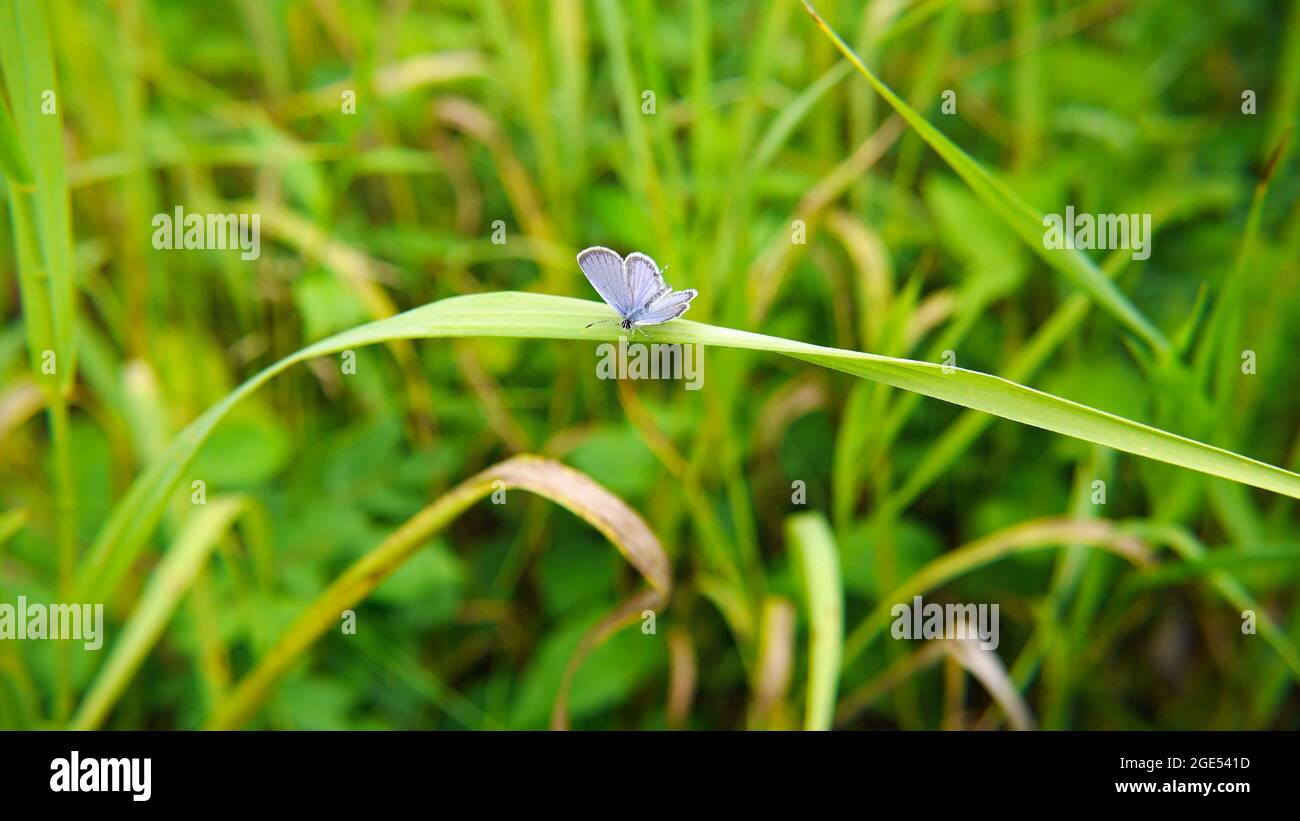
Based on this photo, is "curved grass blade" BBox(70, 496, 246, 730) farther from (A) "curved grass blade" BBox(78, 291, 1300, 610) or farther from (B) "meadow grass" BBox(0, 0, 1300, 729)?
(A) "curved grass blade" BBox(78, 291, 1300, 610)

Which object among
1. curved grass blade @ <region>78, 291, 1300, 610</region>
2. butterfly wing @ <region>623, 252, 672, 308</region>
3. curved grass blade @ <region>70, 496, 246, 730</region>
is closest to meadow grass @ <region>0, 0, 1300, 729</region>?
curved grass blade @ <region>70, 496, 246, 730</region>

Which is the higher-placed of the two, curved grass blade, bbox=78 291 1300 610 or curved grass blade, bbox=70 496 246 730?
curved grass blade, bbox=78 291 1300 610

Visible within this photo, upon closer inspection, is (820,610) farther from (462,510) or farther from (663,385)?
(663,385)

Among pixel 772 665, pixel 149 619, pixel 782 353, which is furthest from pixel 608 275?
pixel 149 619

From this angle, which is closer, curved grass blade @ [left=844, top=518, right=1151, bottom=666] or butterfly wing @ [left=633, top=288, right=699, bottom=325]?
butterfly wing @ [left=633, top=288, right=699, bottom=325]

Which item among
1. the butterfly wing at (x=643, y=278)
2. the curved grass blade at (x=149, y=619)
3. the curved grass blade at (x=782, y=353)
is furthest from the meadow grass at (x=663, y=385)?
the butterfly wing at (x=643, y=278)
